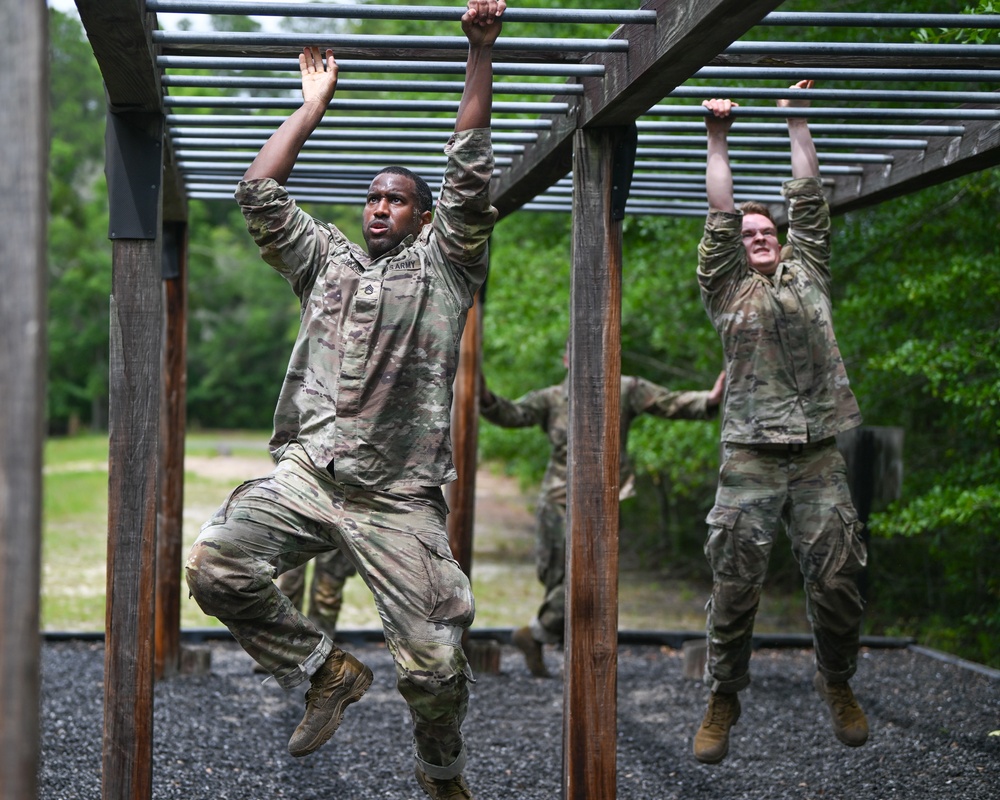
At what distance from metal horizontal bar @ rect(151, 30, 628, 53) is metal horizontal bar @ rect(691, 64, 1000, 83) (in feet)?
1.55

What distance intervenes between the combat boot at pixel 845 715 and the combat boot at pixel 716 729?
0.40 m

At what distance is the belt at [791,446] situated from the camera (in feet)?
15.7

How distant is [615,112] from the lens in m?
4.04

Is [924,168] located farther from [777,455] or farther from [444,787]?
[444,787]

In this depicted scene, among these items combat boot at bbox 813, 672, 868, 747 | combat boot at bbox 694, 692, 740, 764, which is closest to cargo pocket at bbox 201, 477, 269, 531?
combat boot at bbox 694, 692, 740, 764

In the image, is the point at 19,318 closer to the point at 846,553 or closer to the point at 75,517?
the point at 846,553

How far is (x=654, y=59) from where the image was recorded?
350 cm

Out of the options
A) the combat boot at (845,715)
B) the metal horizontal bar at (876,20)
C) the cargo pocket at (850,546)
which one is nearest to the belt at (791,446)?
the cargo pocket at (850,546)

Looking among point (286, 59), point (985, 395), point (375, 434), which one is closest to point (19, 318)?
point (375, 434)

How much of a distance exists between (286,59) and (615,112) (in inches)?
44.6

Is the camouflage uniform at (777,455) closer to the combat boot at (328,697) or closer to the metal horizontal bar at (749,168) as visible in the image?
the metal horizontal bar at (749,168)

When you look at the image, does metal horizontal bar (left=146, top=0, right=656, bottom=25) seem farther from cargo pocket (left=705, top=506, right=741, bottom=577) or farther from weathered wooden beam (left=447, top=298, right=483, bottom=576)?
weathered wooden beam (left=447, top=298, right=483, bottom=576)

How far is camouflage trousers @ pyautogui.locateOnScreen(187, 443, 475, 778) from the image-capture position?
11.8ft

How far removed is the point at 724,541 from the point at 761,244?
1283 mm
